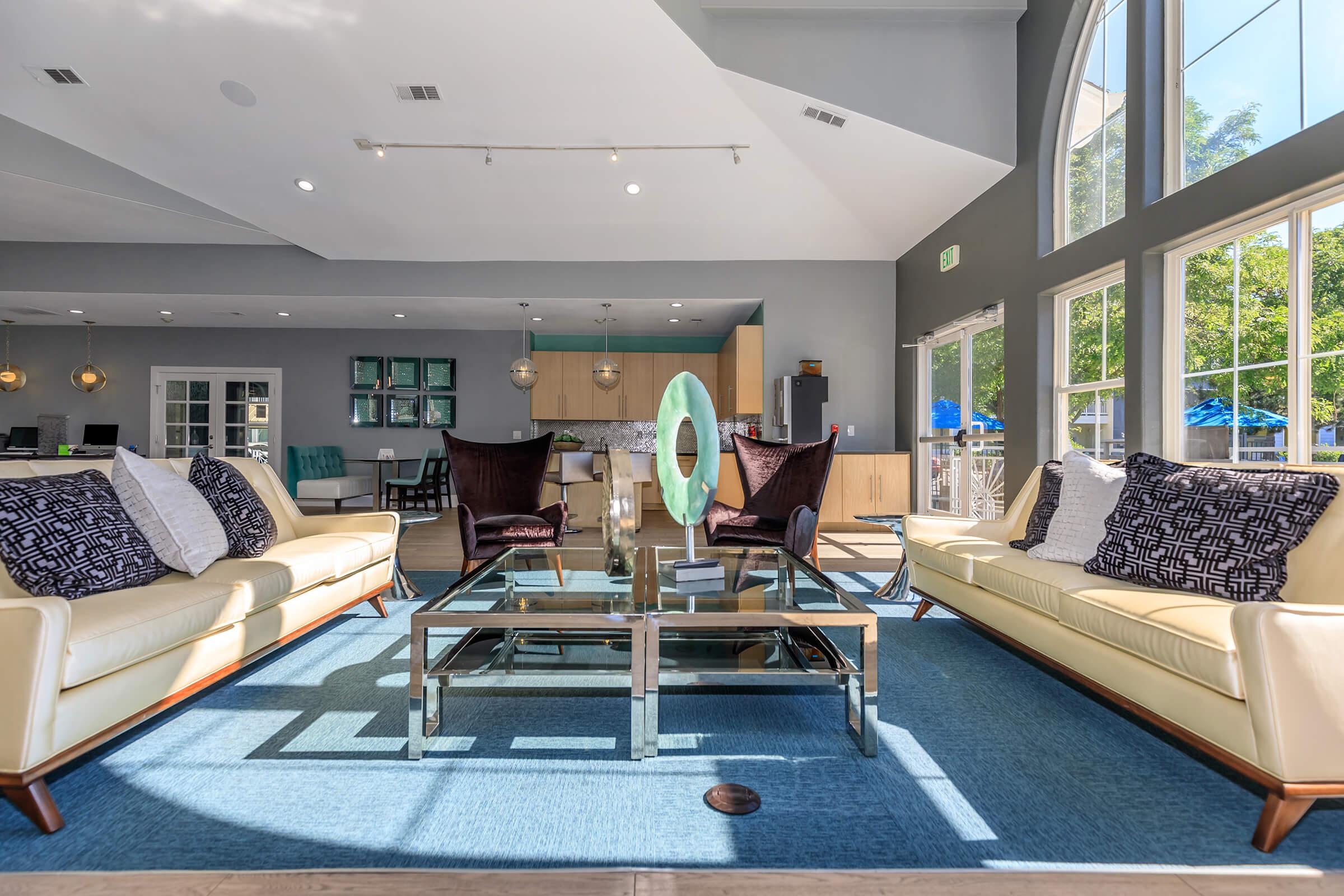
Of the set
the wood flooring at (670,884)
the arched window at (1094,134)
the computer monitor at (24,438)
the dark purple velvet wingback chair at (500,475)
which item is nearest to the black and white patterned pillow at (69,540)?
the wood flooring at (670,884)

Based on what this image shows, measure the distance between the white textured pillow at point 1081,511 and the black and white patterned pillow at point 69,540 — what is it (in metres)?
3.28

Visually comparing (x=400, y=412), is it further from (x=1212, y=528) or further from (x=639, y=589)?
(x=1212, y=528)

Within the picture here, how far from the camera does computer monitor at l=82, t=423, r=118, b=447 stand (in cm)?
920

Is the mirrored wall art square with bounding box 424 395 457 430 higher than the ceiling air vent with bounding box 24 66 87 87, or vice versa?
the ceiling air vent with bounding box 24 66 87 87

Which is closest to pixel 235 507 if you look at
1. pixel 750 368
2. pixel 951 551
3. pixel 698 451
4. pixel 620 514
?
pixel 620 514

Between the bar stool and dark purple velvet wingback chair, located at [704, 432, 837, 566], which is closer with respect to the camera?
dark purple velvet wingback chair, located at [704, 432, 837, 566]

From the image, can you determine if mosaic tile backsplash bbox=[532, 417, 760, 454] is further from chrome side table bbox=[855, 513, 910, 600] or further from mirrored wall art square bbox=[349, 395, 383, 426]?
chrome side table bbox=[855, 513, 910, 600]

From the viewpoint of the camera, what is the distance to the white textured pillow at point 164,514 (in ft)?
8.07

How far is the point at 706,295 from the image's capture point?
754 centimetres

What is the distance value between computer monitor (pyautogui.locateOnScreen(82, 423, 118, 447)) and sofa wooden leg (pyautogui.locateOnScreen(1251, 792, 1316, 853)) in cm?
1144

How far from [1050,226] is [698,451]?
12.0 ft

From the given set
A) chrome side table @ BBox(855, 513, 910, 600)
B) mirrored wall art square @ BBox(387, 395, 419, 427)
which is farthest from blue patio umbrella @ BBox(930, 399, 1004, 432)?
mirrored wall art square @ BBox(387, 395, 419, 427)

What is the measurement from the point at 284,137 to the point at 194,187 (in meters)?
1.38

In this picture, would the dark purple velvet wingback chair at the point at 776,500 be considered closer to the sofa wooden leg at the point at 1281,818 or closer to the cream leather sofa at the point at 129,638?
the cream leather sofa at the point at 129,638
